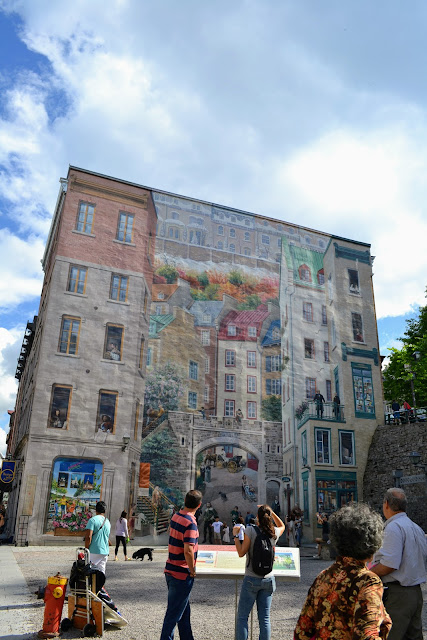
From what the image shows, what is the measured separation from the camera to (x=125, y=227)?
2822cm

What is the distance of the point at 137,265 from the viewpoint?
2764 centimetres

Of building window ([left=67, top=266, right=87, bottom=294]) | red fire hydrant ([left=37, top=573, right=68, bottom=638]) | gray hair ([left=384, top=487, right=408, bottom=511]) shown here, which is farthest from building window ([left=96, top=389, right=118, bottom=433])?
gray hair ([left=384, top=487, right=408, bottom=511])

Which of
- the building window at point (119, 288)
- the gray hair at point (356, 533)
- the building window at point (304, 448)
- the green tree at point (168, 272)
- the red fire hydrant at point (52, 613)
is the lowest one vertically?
the red fire hydrant at point (52, 613)

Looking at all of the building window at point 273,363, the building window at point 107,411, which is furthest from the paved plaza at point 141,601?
the building window at point 273,363

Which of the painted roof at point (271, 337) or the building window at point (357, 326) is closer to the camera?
the painted roof at point (271, 337)

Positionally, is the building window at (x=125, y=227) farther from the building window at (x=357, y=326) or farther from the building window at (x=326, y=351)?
the building window at (x=357, y=326)

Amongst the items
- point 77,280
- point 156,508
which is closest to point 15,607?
point 156,508

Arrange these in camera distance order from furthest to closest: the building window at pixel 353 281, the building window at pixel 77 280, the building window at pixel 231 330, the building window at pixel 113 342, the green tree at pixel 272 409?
1. the building window at pixel 353 281
2. the building window at pixel 231 330
3. the green tree at pixel 272 409
4. the building window at pixel 77 280
5. the building window at pixel 113 342

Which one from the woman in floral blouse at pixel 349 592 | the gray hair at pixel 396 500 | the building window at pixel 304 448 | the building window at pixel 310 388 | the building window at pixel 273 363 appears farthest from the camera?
the building window at pixel 310 388

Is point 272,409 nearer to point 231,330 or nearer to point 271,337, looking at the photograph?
point 271,337

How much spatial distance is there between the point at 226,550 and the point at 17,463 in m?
23.6

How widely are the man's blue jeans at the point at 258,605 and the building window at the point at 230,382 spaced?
74.3ft

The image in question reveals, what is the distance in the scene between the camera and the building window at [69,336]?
24.7 m

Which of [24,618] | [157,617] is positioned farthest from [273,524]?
[24,618]
